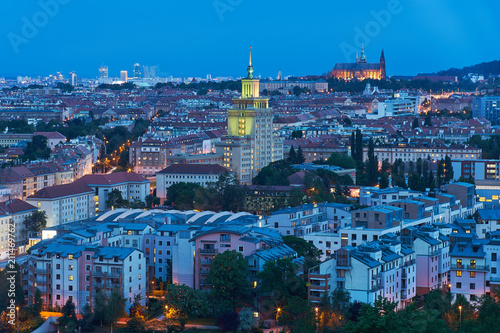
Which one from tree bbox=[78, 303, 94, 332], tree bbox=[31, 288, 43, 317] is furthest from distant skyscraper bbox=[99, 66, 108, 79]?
tree bbox=[78, 303, 94, 332]

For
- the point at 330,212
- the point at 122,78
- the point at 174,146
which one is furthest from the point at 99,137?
the point at 122,78

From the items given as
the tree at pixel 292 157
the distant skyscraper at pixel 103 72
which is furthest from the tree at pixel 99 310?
the distant skyscraper at pixel 103 72

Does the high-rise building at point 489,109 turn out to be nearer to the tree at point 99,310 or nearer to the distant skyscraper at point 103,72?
the tree at point 99,310

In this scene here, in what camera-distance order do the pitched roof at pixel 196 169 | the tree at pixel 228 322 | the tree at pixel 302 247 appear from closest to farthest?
1. the tree at pixel 228 322
2. the tree at pixel 302 247
3. the pitched roof at pixel 196 169

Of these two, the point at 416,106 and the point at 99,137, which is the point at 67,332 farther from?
the point at 416,106

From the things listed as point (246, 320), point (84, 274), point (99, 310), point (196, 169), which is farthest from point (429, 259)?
point (196, 169)

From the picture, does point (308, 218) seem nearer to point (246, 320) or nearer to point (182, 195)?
point (182, 195)
